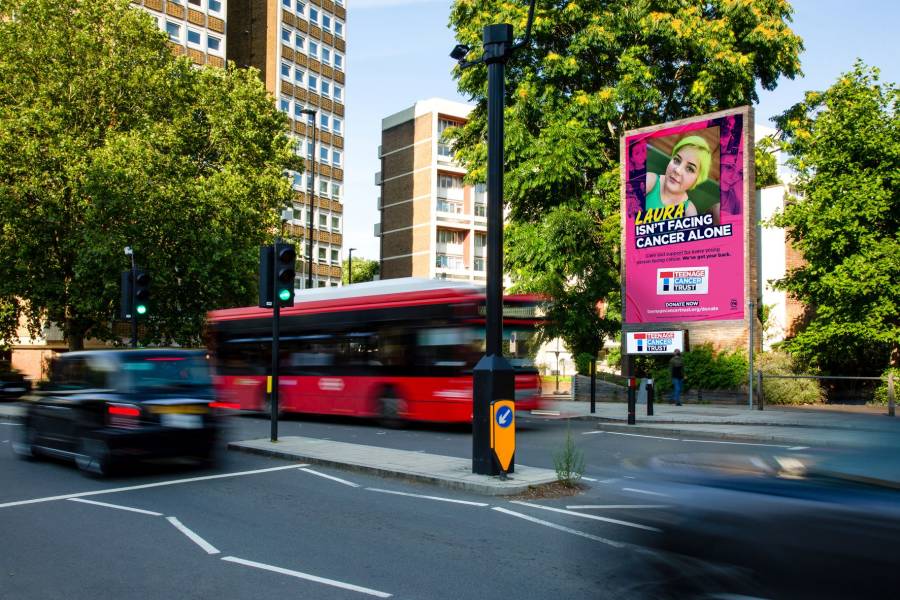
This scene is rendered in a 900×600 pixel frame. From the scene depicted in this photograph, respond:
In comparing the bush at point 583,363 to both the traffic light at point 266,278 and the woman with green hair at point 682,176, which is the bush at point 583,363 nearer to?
the woman with green hair at point 682,176

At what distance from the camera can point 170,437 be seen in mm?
10812

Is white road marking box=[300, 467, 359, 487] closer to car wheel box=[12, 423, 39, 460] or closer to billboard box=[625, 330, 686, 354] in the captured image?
car wheel box=[12, 423, 39, 460]

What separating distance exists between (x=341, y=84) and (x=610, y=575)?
69928mm

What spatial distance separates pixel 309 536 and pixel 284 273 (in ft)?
22.8

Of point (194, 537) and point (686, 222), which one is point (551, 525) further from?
point (686, 222)

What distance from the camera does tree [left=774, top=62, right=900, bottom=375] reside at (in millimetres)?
25359

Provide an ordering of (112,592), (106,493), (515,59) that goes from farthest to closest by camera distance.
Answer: (515,59) → (106,493) → (112,592)

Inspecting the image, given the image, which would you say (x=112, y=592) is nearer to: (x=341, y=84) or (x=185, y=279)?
(x=185, y=279)

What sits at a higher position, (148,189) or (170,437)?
(148,189)

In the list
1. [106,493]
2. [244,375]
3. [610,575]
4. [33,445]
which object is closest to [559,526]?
[610,575]

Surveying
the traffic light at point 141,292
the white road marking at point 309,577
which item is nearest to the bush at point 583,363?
the traffic light at point 141,292

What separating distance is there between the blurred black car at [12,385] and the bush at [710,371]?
82.9 ft

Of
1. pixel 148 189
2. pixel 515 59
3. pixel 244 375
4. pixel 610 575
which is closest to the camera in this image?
pixel 610 575

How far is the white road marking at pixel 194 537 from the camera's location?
22.8 feet
